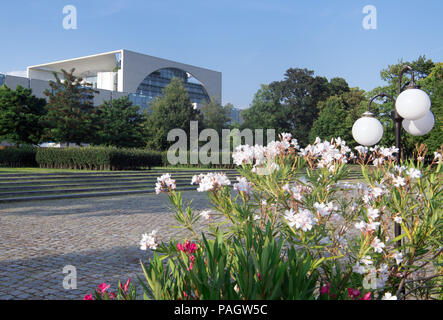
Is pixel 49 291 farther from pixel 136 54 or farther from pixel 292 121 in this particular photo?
pixel 136 54

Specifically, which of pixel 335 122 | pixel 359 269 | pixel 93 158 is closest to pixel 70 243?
pixel 359 269

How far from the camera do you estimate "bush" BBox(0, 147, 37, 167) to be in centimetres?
2611

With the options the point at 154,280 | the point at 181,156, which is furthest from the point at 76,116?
the point at 154,280

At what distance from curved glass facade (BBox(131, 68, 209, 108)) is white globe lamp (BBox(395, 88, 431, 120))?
6779 centimetres

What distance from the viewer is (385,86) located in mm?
39250

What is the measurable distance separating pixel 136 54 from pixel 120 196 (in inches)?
2392

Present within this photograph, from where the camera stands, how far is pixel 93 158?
2334cm

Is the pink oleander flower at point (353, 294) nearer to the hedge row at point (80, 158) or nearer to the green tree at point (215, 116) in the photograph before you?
the hedge row at point (80, 158)

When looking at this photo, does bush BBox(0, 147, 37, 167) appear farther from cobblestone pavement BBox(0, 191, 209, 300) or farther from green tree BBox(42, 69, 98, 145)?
cobblestone pavement BBox(0, 191, 209, 300)

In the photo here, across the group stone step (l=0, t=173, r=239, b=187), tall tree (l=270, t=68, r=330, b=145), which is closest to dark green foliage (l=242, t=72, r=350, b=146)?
tall tree (l=270, t=68, r=330, b=145)

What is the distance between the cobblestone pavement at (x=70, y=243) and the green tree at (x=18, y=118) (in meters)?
19.6

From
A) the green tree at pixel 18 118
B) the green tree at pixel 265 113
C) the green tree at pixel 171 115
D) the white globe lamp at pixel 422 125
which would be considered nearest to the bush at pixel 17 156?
the green tree at pixel 18 118

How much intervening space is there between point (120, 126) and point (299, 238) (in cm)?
3344

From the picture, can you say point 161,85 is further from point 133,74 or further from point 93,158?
point 93,158
